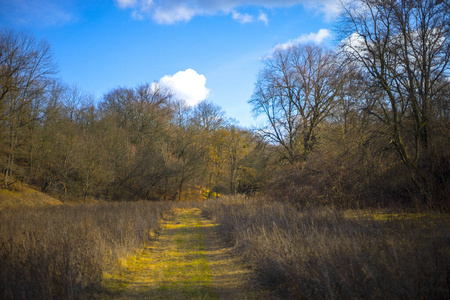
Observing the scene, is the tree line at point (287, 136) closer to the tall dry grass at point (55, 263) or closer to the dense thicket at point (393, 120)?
the dense thicket at point (393, 120)

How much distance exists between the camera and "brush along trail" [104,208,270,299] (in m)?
4.45

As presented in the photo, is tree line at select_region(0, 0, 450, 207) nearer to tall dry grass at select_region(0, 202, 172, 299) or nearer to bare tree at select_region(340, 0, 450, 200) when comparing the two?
bare tree at select_region(340, 0, 450, 200)

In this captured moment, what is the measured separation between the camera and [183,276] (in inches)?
210

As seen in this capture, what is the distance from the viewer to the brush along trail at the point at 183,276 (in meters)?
4.45

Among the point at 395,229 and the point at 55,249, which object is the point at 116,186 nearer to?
the point at 55,249

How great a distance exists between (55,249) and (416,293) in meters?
6.82

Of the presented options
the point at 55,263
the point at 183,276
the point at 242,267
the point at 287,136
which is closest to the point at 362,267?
the point at 242,267

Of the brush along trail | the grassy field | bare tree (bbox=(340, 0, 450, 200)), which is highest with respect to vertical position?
bare tree (bbox=(340, 0, 450, 200))

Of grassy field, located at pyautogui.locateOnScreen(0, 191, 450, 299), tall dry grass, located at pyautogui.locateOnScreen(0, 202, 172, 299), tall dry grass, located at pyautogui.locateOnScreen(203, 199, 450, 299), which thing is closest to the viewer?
tall dry grass, located at pyautogui.locateOnScreen(203, 199, 450, 299)

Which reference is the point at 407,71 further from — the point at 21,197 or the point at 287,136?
the point at 21,197

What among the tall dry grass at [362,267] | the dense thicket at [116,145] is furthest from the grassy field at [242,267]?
the dense thicket at [116,145]

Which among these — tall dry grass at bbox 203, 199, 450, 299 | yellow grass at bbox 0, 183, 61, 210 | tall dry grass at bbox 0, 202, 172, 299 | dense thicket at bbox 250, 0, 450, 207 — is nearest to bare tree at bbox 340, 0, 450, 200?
dense thicket at bbox 250, 0, 450, 207

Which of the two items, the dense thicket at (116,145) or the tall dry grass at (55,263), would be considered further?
the dense thicket at (116,145)

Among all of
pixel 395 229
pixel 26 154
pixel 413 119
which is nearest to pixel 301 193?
pixel 413 119
